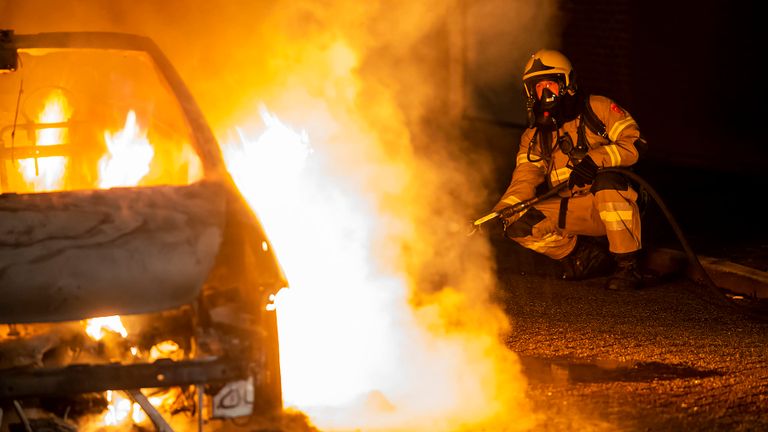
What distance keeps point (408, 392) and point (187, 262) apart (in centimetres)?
164

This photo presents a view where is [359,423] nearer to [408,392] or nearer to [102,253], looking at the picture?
[408,392]

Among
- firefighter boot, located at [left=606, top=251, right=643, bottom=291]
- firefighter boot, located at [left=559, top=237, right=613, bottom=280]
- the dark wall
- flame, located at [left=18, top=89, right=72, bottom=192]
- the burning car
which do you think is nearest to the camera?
the burning car

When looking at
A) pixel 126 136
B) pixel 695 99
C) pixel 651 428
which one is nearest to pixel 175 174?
pixel 126 136

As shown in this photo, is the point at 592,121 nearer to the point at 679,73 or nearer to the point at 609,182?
the point at 609,182

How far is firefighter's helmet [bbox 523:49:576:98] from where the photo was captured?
7129 millimetres

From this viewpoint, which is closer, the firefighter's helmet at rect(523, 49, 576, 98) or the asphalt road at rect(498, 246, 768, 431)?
the asphalt road at rect(498, 246, 768, 431)

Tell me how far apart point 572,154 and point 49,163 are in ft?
11.0

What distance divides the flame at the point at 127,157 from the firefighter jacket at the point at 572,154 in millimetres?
3029

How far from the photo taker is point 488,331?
6215 mm

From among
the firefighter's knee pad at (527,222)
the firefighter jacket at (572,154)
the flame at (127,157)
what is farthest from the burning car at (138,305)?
the firefighter's knee pad at (527,222)

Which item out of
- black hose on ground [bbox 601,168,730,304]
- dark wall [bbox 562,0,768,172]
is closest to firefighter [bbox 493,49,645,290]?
black hose on ground [bbox 601,168,730,304]

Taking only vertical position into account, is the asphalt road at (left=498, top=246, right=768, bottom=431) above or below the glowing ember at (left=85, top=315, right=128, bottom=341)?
below

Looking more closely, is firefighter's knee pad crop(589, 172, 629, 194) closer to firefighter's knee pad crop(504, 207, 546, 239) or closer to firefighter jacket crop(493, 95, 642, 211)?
firefighter jacket crop(493, 95, 642, 211)

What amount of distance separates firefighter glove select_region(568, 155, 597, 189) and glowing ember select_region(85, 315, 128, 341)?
12.6ft
